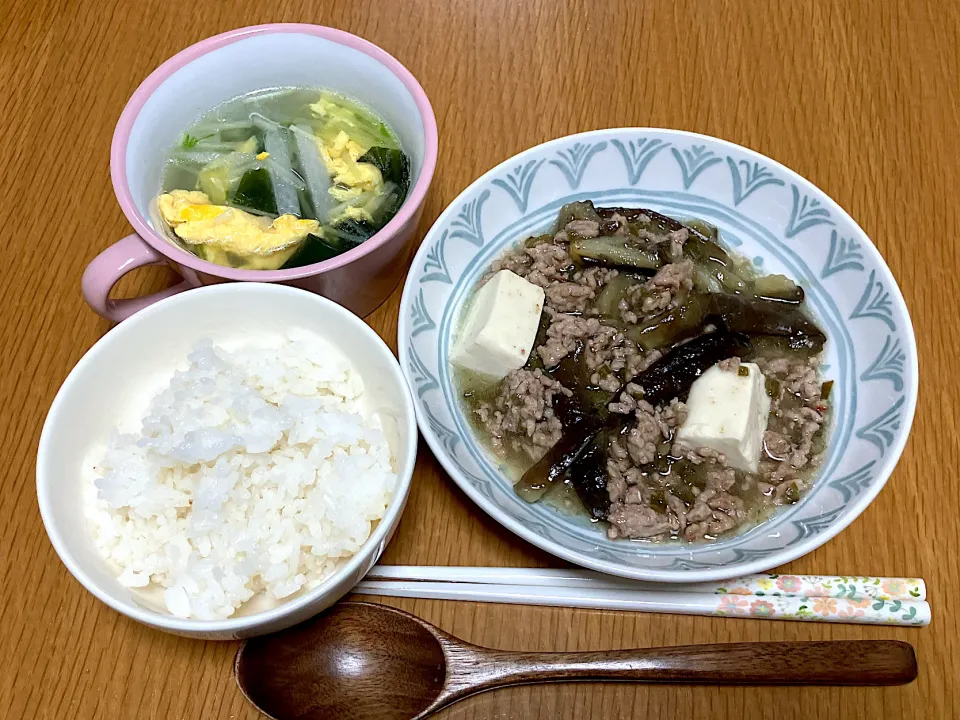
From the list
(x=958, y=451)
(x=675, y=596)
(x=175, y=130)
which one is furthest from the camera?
(x=175, y=130)

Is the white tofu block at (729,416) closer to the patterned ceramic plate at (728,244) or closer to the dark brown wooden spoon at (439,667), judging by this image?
the patterned ceramic plate at (728,244)

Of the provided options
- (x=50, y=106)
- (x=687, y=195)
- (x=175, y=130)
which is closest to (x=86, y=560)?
(x=175, y=130)

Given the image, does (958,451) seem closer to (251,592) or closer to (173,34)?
(251,592)

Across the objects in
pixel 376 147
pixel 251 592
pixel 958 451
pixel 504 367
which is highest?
pixel 376 147

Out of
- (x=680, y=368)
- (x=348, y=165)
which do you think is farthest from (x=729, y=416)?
(x=348, y=165)

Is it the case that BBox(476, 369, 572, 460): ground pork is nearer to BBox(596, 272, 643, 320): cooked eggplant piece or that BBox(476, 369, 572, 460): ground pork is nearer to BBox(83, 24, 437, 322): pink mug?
BBox(596, 272, 643, 320): cooked eggplant piece

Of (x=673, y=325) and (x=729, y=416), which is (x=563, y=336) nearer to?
(x=673, y=325)

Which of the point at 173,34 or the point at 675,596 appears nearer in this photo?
the point at 675,596
